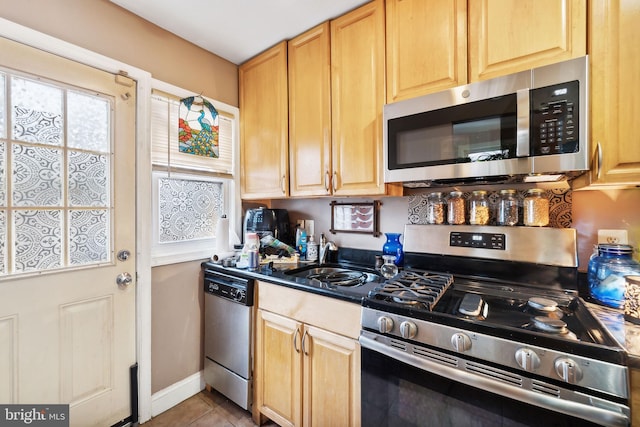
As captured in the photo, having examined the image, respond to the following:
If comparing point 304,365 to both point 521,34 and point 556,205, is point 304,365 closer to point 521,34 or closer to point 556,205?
point 556,205

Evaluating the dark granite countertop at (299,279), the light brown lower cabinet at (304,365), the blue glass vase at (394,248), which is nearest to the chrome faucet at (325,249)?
the dark granite countertop at (299,279)

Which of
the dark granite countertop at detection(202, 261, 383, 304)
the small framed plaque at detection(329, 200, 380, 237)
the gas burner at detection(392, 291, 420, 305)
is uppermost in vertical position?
the small framed plaque at detection(329, 200, 380, 237)

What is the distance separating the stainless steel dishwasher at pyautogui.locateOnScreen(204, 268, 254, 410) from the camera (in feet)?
5.31

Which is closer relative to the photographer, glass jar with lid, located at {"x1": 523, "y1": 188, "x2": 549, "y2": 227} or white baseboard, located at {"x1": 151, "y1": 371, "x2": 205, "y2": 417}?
glass jar with lid, located at {"x1": 523, "y1": 188, "x2": 549, "y2": 227}

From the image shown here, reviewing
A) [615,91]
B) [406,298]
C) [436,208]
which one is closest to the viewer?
[615,91]

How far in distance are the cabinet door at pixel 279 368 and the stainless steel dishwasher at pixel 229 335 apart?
0.24ft

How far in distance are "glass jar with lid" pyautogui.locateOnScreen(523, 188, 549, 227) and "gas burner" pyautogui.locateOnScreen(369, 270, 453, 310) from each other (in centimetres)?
45

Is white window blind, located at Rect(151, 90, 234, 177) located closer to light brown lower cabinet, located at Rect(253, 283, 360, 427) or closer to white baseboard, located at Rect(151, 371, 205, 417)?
light brown lower cabinet, located at Rect(253, 283, 360, 427)

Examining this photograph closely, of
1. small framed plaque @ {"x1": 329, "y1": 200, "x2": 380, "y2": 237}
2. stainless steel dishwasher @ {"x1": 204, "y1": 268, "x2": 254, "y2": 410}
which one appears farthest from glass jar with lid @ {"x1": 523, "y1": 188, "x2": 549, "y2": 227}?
stainless steel dishwasher @ {"x1": 204, "y1": 268, "x2": 254, "y2": 410}

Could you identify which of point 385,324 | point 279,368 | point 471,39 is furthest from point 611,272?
point 279,368

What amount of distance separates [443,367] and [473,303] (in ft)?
0.90

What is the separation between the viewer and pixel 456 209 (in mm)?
1468

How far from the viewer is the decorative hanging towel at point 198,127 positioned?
6.18ft

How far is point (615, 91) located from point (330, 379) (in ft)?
5.24
